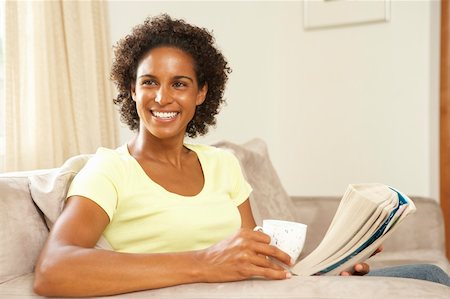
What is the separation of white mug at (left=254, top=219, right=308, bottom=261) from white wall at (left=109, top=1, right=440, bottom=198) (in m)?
2.13

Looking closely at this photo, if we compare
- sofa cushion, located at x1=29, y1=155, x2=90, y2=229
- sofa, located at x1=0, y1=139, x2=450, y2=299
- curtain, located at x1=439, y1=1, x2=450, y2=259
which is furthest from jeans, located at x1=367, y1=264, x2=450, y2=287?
curtain, located at x1=439, y1=1, x2=450, y2=259

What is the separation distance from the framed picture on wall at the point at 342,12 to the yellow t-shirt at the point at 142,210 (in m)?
2.21

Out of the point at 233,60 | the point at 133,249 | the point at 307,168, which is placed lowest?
the point at 307,168

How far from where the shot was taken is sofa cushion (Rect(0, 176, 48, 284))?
3.98 feet

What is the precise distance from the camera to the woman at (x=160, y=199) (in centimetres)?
105

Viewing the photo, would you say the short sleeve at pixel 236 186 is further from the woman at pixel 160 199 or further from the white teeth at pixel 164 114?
the white teeth at pixel 164 114

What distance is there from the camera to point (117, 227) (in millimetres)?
1318

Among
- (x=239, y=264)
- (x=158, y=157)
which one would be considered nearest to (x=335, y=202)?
(x=158, y=157)

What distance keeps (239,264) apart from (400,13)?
257cm

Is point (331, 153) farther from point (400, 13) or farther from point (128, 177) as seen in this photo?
point (128, 177)

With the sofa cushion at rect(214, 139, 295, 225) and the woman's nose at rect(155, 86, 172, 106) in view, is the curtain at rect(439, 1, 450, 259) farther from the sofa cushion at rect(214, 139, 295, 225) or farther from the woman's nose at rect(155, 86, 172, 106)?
the woman's nose at rect(155, 86, 172, 106)

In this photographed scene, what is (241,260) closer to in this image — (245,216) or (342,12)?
(245,216)

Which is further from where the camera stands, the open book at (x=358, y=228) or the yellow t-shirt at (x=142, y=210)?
the yellow t-shirt at (x=142, y=210)

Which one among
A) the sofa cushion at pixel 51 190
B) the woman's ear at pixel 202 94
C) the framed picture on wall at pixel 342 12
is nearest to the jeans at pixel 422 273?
the woman's ear at pixel 202 94
